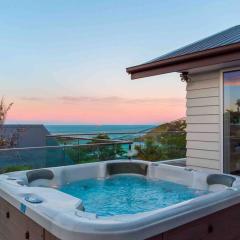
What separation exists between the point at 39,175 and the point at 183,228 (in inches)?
98.1

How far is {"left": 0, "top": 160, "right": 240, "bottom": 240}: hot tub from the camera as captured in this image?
2.15 metres

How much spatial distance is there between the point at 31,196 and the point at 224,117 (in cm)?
327

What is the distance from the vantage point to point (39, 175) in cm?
427

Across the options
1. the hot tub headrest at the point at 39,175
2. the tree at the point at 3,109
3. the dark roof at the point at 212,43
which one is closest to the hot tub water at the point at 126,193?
the hot tub headrest at the point at 39,175

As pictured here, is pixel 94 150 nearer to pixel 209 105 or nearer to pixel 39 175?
pixel 39 175

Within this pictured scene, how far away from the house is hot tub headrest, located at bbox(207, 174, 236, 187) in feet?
2.54

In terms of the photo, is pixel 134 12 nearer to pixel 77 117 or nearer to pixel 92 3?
pixel 92 3

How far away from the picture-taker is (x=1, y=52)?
347 inches

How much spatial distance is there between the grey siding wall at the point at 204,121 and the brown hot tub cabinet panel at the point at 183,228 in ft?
6.37

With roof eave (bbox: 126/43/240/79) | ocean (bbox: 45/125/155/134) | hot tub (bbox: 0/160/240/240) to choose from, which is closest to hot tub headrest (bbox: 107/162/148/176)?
hot tub (bbox: 0/160/240/240)

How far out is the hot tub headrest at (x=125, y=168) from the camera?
521 centimetres

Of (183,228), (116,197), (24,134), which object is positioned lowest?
(116,197)

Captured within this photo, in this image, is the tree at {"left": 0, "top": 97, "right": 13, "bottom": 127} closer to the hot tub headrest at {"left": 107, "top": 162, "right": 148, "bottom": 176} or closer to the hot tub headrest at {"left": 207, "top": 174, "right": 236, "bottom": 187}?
the hot tub headrest at {"left": 107, "top": 162, "right": 148, "bottom": 176}

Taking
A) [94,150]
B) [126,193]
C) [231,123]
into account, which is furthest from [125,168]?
[231,123]
